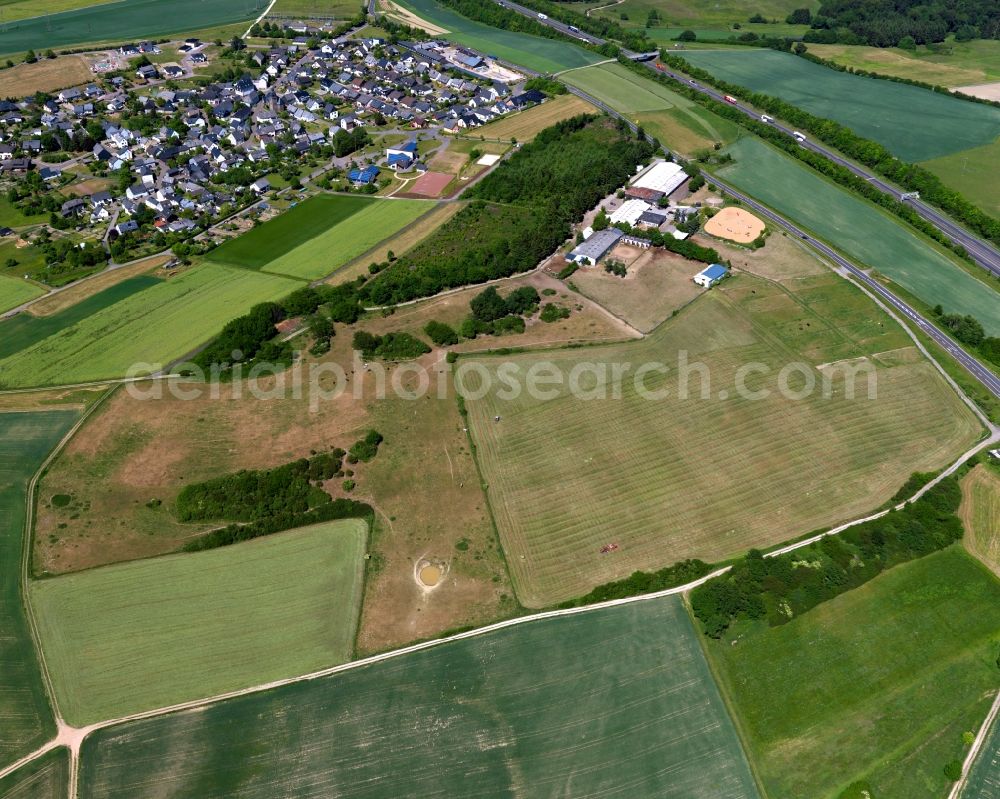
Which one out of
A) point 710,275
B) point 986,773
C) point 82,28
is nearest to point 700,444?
point 710,275

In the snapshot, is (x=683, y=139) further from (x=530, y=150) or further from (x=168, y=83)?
Result: (x=168, y=83)

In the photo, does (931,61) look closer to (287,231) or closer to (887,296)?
(887,296)

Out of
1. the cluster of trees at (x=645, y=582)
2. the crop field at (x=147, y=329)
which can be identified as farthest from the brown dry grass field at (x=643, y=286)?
the crop field at (x=147, y=329)

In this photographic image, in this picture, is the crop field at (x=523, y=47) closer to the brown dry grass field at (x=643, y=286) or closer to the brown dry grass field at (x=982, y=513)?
the brown dry grass field at (x=643, y=286)

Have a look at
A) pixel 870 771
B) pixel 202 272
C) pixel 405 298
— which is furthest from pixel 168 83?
pixel 870 771

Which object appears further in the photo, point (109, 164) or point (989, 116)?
point (989, 116)

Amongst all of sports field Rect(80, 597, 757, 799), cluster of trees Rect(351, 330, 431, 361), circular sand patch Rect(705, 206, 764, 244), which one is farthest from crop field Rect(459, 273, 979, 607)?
circular sand patch Rect(705, 206, 764, 244)
